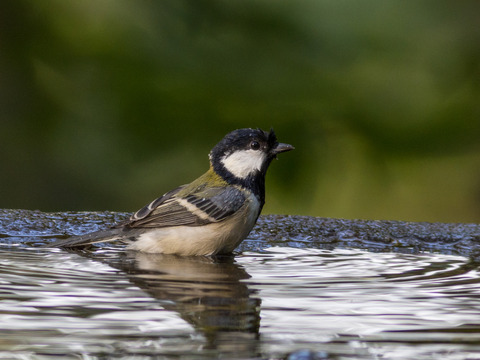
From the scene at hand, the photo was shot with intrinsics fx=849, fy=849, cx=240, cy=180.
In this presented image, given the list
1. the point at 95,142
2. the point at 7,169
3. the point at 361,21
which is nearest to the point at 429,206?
the point at 361,21

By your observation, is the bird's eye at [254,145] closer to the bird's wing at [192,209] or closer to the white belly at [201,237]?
the bird's wing at [192,209]

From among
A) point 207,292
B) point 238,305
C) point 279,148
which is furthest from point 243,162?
point 238,305

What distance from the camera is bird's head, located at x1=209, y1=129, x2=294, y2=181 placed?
334 centimetres

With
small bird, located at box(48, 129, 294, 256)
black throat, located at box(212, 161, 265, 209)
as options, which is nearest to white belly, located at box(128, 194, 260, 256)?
small bird, located at box(48, 129, 294, 256)

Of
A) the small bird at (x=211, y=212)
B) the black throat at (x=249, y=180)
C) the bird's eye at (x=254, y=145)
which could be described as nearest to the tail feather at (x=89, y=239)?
the small bird at (x=211, y=212)

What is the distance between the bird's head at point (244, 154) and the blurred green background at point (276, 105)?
164 centimetres

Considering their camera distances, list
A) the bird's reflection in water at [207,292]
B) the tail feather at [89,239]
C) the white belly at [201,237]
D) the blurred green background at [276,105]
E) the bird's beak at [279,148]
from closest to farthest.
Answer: the bird's reflection in water at [207,292] → the tail feather at [89,239] → the white belly at [201,237] → the bird's beak at [279,148] → the blurred green background at [276,105]

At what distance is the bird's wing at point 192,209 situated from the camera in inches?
124

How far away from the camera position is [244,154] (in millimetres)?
3365

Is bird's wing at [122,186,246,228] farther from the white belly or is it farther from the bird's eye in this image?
the bird's eye

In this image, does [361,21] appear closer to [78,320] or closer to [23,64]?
[23,64]

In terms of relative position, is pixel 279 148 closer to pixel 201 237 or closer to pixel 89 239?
pixel 201 237

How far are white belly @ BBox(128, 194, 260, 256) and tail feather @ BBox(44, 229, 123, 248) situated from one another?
0.09 m

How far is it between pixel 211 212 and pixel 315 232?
0.44 meters
